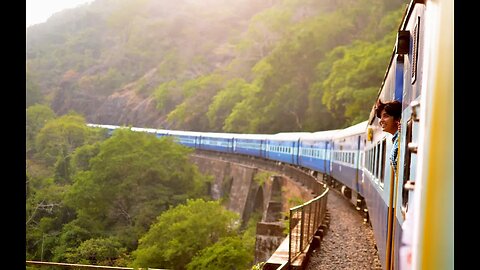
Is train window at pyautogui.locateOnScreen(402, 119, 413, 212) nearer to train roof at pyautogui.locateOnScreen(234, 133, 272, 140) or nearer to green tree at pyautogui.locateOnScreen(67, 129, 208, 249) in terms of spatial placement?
green tree at pyautogui.locateOnScreen(67, 129, 208, 249)

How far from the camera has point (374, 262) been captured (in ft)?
25.1

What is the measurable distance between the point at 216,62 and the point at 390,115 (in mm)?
73366

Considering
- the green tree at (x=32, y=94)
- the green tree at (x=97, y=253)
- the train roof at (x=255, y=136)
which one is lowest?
the green tree at (x=97, y=253)

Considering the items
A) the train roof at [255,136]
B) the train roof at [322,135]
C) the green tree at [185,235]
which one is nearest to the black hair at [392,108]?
the green tree at [185,235]

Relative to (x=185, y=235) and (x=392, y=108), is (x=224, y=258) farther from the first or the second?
(x=392, y=108)

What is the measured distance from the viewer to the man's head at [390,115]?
3225 millimetres

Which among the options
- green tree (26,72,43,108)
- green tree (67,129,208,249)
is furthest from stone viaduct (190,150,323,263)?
green tree (26,72,43,108)

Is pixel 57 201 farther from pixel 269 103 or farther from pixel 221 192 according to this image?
pixel 269 103

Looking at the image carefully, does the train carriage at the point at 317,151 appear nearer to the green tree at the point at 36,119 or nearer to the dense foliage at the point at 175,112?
the dense foliage at the point at 175,112

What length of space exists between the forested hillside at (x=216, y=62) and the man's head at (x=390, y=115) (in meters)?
24.1

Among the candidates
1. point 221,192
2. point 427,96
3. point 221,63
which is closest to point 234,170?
point 221,192

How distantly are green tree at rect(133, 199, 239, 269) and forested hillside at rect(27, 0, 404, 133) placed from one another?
13565 millimetres

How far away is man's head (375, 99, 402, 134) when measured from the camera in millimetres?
3225

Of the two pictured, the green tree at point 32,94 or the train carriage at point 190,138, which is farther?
the green tree at point 32,94
